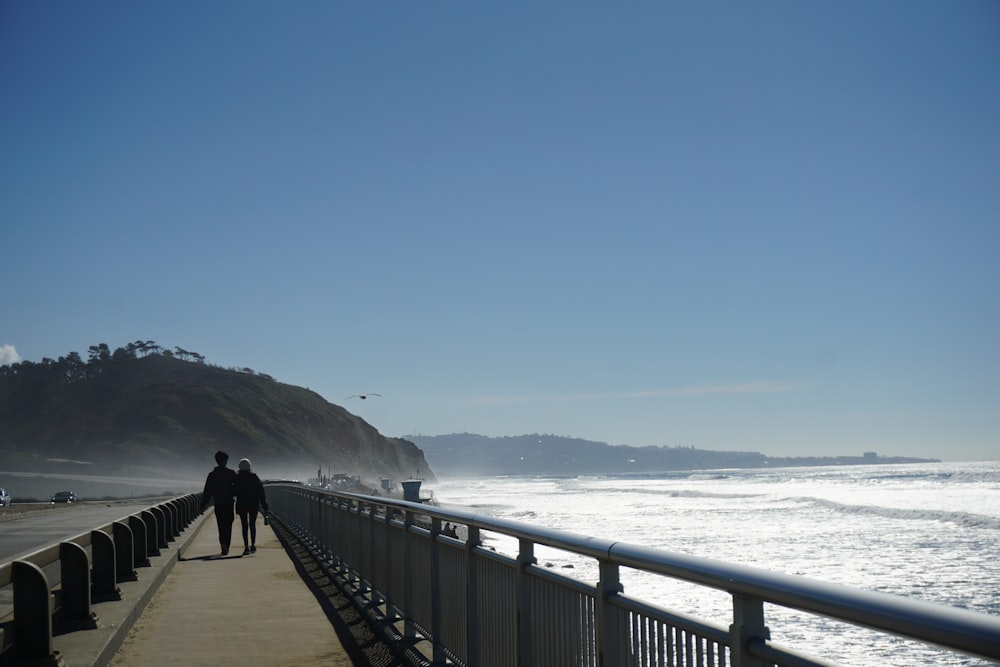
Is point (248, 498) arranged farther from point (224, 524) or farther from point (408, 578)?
point (408, 578)

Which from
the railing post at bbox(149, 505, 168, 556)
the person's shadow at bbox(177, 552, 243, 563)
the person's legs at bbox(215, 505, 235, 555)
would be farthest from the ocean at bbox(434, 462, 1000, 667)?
the railing post at bbox(149, 505, 168, 556)

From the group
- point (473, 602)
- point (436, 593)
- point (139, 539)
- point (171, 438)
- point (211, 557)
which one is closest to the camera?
point (473, 602)

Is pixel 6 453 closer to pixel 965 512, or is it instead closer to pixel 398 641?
pixel 965 512

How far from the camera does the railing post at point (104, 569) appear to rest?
10.0m

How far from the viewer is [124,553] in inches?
486

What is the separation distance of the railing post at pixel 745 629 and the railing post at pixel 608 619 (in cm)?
121

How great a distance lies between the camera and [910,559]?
35.9m

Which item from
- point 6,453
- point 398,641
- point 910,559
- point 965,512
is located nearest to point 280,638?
point 398,641

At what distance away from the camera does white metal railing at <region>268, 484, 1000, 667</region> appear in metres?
2.44

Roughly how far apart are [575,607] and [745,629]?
183 cm

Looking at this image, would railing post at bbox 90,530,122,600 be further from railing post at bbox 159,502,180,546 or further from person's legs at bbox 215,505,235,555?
person's legs at bbox 215,505,235,555

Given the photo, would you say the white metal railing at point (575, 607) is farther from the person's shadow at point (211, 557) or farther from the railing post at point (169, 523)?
the railing post at point (169, 523)

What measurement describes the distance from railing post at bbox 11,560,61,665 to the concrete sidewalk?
1.82 metres

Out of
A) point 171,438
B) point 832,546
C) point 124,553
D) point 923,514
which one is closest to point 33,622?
point 124,553
